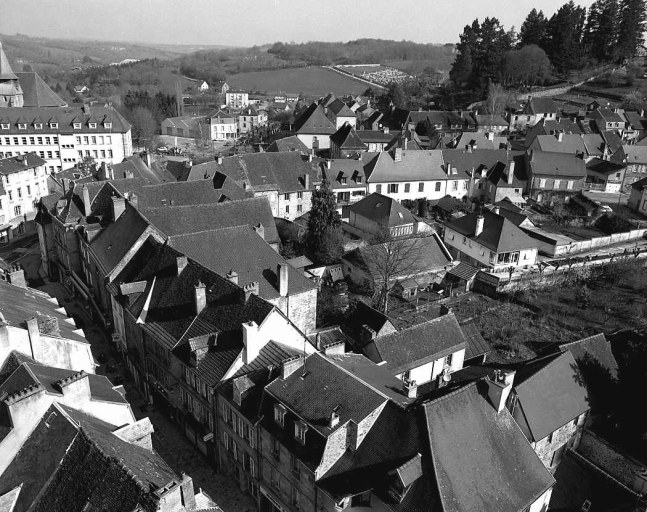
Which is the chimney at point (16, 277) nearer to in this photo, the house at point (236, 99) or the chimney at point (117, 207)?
the chimney at point (117, 207)

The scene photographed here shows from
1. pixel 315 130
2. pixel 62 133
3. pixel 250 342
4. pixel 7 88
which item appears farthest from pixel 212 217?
pixel 7 88

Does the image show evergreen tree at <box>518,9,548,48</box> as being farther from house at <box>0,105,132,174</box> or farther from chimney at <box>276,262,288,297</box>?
chimney at <box>276,262,288,297</box>

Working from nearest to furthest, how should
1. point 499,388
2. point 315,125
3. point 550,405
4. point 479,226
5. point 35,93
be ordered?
point 499,388
point 550,405
point 479,226
point 35,93
point 315,125

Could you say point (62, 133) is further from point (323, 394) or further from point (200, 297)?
point (323, 394)

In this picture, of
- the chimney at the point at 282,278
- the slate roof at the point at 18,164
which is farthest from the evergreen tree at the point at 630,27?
the chimney at the point at 282,278

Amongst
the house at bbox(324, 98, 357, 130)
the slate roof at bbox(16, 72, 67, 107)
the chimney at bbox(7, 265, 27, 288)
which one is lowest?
the chimney at bbox(7, 265, 27, 288)

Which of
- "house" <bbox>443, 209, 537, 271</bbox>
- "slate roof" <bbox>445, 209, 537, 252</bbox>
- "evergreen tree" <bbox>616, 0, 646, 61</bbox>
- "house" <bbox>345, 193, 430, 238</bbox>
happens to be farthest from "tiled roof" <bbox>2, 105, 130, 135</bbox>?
"evergreen tree" <bbox>616, 0, 646, 61</bbox>
